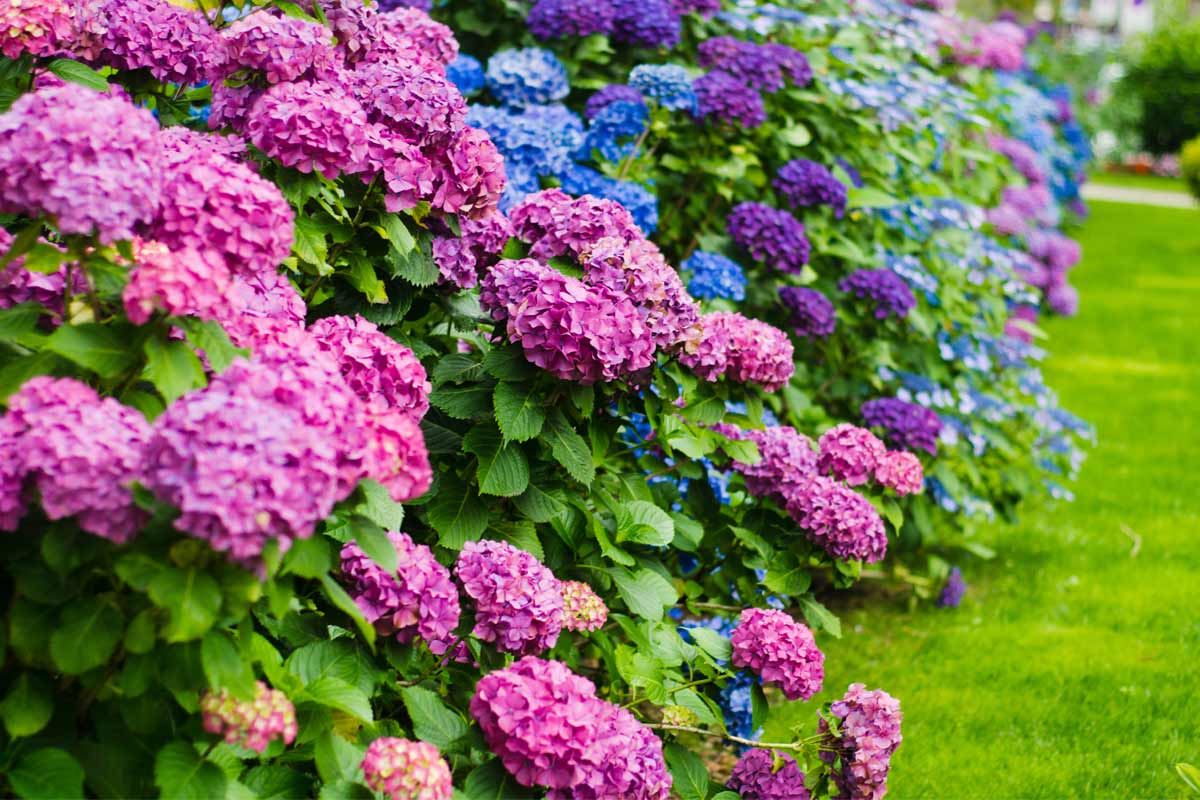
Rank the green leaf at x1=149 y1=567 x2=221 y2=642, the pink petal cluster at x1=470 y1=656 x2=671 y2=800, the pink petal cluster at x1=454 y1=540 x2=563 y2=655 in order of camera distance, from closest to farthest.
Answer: the green leaf at x1=149 y1=567 x2=221 y2=642 → the pink petal cluster at x1=470 y1=656 x2=671 y2=800 → the pink petal cluster at x1=454 y1=540 x2=563 y2=655

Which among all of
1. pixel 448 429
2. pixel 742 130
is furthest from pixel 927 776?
pixel 742 130

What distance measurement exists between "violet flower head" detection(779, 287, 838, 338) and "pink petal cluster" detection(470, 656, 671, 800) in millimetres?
2325

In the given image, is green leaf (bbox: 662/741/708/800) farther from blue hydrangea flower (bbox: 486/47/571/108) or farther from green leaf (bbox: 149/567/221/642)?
blue hydrangea flower (bbox: 486/47/571/108)

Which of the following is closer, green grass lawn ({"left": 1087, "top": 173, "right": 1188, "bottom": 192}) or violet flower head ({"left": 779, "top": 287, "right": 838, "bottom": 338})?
violet flower head ({"left": 779, "top": 287, "right": 838, "bottom": 338})

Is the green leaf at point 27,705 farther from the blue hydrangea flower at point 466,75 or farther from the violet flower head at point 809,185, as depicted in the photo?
the violet flower head at point 809,185

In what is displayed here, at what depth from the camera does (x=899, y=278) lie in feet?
15.3

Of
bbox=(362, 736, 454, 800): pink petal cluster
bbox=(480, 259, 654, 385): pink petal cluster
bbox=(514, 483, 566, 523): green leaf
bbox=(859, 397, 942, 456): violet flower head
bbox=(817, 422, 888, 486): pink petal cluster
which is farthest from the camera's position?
bbox=(859, 397, 942, 456): violet flower head

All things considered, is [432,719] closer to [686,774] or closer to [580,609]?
[580,609]

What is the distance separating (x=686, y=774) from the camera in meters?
2.57

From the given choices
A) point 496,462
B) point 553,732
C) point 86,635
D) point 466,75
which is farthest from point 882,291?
point 86,635

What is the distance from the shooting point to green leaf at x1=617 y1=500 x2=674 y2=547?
2713mm

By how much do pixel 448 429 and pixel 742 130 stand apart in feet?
7.69

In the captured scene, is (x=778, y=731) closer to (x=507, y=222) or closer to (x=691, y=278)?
(x=691, y=278)

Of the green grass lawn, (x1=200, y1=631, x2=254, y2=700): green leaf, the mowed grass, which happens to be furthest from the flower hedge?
the green grass lawn
